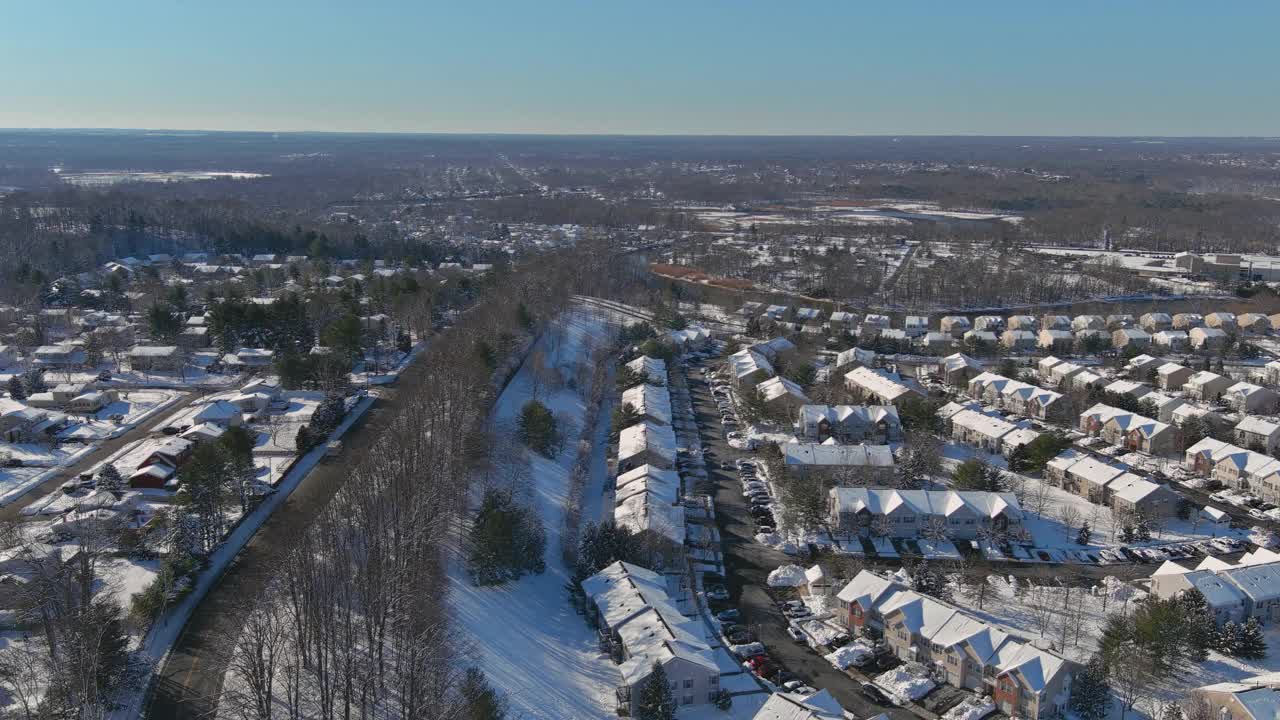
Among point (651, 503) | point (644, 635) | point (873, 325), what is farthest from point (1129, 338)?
point (644, 635)

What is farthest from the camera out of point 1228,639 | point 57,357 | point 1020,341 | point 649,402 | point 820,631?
point 1020,341

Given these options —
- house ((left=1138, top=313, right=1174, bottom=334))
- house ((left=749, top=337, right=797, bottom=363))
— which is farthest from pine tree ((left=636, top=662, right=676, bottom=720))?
house ((left=1138, top=313, right=1174, bottom=334))

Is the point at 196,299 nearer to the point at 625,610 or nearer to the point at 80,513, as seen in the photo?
the point at 80,513

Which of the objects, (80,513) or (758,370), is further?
(758,370)

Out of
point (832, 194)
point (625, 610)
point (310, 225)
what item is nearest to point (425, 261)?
point (310, 225)

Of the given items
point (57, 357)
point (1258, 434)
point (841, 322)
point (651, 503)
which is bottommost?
point (651, 503)

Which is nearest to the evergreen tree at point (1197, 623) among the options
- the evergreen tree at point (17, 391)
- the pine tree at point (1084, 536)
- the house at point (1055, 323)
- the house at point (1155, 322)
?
the pine tree at point (1084, 536)

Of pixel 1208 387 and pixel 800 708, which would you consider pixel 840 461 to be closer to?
pixel 800 708
